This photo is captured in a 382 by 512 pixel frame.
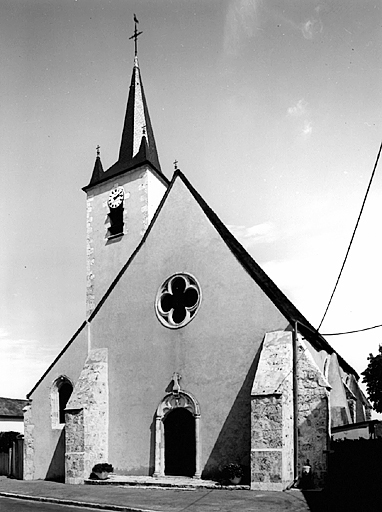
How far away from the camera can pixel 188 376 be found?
17.2 m

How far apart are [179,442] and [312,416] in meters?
4.71

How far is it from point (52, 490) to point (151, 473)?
3.13m

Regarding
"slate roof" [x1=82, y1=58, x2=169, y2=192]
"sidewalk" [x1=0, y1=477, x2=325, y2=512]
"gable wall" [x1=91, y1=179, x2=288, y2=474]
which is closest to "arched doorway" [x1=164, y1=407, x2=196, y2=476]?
"gable wall" [x1=91, y1=179, x2=288, y2=474]

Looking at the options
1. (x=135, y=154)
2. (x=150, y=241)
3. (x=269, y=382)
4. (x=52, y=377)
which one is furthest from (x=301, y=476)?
(x=135, y=154)

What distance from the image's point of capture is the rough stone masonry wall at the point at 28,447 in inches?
797

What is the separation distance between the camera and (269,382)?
14789 mm

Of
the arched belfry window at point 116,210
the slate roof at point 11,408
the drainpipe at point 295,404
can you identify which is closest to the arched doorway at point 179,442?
the drainpipe at point 295,404

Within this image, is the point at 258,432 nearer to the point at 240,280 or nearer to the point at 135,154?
the point at 240,280

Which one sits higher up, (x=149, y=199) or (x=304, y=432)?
(x=149, y=199)

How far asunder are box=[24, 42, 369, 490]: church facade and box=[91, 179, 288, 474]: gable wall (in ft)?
0.11

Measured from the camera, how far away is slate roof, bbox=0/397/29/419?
30.1 meters

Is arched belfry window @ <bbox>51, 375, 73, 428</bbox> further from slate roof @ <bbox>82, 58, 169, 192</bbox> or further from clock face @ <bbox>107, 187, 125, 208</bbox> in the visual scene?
slate roof @ <bbox>82, 58, 169, 192</bbox>

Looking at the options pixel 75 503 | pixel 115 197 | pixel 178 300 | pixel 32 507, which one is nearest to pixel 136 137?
pixel 115 197

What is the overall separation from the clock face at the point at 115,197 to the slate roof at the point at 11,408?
475 inches
